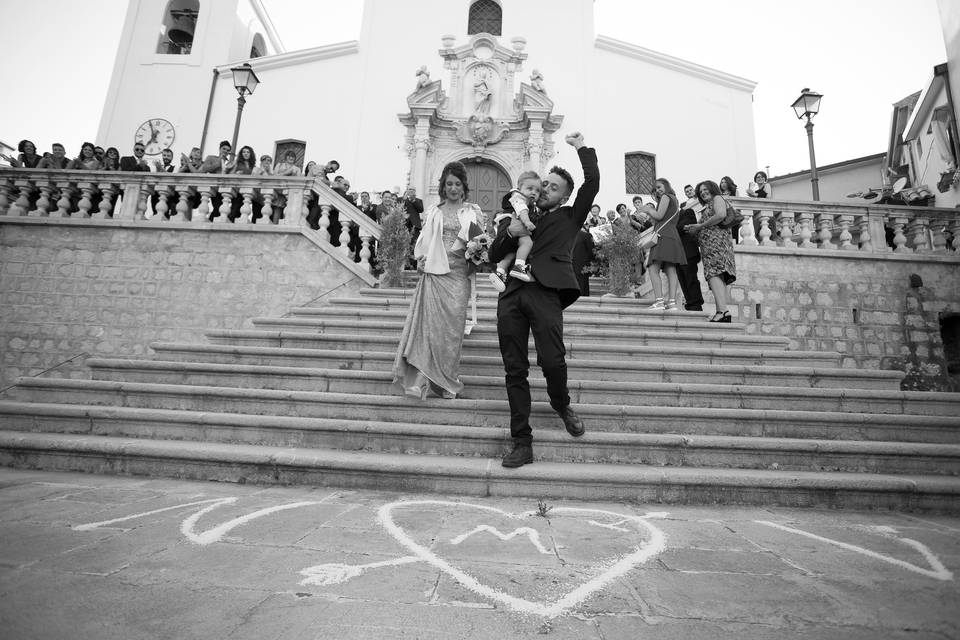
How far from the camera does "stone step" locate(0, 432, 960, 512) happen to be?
10.5 ft

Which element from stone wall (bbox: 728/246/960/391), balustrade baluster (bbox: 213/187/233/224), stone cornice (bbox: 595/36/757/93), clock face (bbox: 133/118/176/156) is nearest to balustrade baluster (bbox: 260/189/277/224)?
balustrade baluster (bbox: 213/187/233/224)

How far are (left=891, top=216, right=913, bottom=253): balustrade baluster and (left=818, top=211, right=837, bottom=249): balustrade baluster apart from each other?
1.09 m

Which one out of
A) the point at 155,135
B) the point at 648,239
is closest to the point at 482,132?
the point at 648,239

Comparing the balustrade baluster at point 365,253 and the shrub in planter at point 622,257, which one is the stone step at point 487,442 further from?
the shrub in planter at point 622,257

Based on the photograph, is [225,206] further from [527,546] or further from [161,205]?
[527,546]

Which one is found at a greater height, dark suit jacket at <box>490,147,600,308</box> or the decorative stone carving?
the decorative stone carving

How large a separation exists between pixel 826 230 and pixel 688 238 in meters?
3.10

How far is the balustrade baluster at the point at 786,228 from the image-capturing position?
26.5 ft

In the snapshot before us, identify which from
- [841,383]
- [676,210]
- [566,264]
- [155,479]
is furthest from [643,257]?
[155,479]

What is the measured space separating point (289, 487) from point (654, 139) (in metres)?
15.2

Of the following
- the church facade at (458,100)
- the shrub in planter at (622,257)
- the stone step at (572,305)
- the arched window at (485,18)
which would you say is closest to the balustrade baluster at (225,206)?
the stone step at (572,305)

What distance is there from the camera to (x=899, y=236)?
808cm

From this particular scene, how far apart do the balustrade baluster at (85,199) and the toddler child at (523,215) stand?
8.60 metres

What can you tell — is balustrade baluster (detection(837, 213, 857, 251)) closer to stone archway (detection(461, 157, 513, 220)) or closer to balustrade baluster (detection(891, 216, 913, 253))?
balustrade baluster (detection(891, 216, 913, 253))
